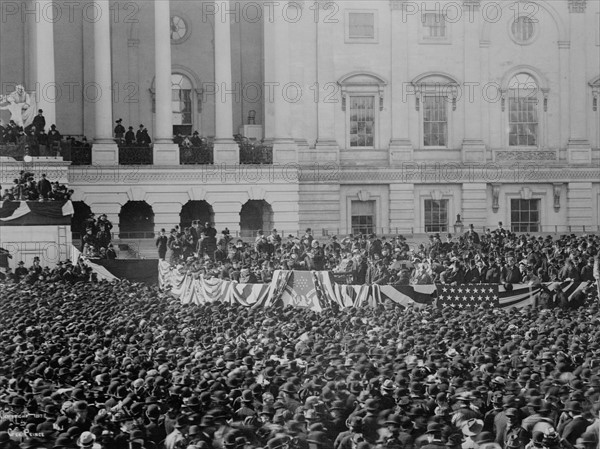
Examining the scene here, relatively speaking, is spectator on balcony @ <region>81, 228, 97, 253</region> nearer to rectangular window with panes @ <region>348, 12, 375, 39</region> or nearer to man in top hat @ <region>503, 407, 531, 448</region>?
rectangular window with panes @ <region>348, 12, 375, 39</region>

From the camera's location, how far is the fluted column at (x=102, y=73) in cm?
5816

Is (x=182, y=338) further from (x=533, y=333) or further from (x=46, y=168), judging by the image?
(x=46, y=168)

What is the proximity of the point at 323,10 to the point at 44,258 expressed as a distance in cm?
2205

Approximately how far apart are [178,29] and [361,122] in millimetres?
10789

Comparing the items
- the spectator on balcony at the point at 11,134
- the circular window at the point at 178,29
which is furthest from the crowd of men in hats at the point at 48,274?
the circular window at the point at 178,29

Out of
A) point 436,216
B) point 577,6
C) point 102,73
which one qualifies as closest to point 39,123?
point 102,73

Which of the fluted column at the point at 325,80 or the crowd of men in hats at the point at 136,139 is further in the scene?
the fluted column at the point at 325,80

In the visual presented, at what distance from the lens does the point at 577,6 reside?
212ft

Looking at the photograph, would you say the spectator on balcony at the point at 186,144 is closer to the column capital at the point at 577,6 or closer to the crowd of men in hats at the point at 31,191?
the crowd of men in hats at the point at 31,191

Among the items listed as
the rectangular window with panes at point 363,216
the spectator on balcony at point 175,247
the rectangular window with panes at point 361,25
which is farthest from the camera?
the rectangular window with panes at point 361,25

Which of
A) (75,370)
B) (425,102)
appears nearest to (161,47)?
(425,102)

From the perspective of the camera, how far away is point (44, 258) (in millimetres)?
48000

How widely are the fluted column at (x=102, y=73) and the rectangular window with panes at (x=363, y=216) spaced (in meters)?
13.1

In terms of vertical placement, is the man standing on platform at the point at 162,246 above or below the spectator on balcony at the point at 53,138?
below
